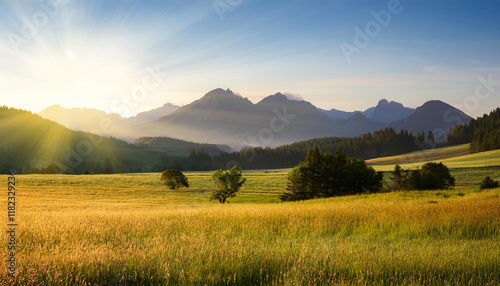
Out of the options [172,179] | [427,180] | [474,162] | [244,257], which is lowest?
[172,179]

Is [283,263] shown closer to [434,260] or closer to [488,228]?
[434,260]

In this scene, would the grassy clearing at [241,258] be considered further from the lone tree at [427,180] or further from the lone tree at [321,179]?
the lone tree at [427,180]

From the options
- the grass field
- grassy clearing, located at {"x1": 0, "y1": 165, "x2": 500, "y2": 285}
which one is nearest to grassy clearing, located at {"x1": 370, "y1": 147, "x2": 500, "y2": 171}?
the grass field

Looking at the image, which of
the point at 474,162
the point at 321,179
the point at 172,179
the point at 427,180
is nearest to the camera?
the point at 321,179

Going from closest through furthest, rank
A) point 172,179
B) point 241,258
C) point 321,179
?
point 241,258, point 321,179, point 172,179

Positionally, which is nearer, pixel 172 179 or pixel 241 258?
pixel 241 258

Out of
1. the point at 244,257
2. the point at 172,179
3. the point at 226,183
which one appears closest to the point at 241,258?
the point at 244,257

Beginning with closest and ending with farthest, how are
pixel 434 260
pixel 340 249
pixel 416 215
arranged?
1. pixel 434 260
2. pixel 340 249
3. pixel 416 215

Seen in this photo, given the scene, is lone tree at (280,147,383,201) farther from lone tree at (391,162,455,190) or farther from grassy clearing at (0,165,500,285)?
grassy clearing at (0,165,500,285)

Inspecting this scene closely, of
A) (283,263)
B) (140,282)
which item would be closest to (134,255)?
(140,282)

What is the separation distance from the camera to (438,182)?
2346 inches

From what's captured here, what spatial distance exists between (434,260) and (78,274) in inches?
265

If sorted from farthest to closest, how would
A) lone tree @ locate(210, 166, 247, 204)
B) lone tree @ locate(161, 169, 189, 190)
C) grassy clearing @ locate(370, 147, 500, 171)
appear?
grassy clearing @ locate(370, 147, 500, 171) < lone tree @ locate(161, 169, 189, 190) < lone tree @ locate(210, 166, 247, 204)

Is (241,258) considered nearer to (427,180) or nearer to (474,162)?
(427,180)
